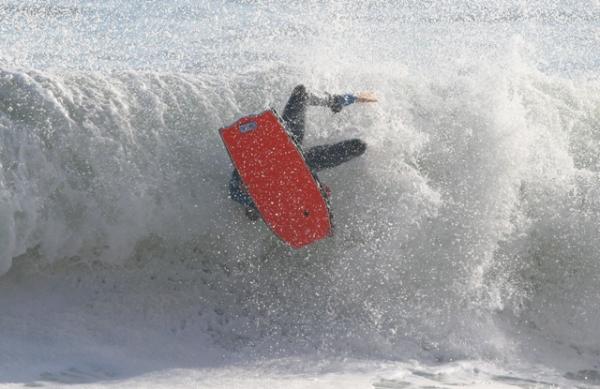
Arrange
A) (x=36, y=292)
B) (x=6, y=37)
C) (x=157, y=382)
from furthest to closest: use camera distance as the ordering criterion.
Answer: (x=6, y=37), (x=36, y=292), (x=157, y=382)

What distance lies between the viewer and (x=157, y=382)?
20.4 ft

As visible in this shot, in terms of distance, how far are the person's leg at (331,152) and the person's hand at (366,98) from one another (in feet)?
2.59

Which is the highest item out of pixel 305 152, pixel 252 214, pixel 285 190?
pixel 305 152

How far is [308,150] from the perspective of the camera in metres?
7.90

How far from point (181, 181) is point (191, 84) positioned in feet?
4.46

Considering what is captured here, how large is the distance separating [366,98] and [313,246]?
5.24 ft

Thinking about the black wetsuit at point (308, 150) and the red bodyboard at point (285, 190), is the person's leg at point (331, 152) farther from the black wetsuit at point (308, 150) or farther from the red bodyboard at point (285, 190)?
the red bodyboard at point (285, 190)

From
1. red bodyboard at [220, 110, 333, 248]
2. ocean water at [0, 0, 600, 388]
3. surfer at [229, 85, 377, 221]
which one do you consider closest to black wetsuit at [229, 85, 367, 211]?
surfer at [229, 85, 377, 221]

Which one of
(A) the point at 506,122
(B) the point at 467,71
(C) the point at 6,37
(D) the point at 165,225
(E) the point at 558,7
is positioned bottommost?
(D) the point at 165,225

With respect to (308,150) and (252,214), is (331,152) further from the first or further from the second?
(252,214)

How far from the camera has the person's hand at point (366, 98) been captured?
28.3 feet

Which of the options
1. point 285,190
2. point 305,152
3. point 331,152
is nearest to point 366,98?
point 331,152

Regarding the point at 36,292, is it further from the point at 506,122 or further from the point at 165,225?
the point at 506,122

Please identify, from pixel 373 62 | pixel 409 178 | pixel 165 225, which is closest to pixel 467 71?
pixel 373 62
